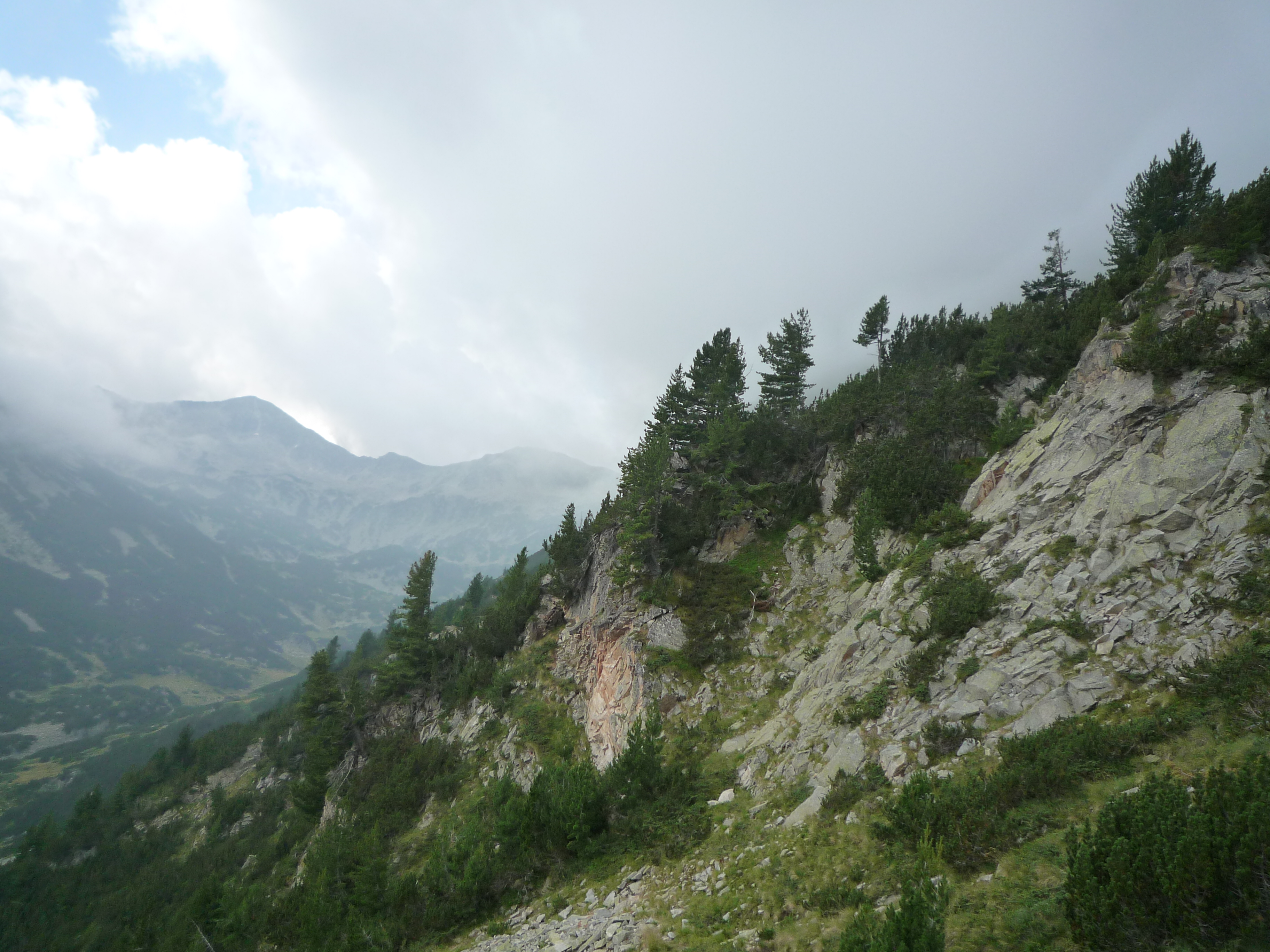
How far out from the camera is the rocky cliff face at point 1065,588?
11781mm

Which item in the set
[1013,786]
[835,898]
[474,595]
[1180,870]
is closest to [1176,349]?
[1013,786]

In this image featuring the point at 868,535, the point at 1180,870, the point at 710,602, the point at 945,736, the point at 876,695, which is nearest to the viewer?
the point at 1180,870

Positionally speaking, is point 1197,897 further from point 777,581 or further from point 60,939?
point 60,939

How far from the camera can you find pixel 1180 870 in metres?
5.70

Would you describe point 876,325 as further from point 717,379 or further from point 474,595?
point 474,595

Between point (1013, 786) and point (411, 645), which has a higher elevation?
point (411, 645)

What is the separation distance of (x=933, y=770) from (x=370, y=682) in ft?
269

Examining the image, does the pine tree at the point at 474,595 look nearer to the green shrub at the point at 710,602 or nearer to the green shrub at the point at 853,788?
the green shrub at the point at 710,602

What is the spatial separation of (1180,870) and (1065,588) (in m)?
10.4

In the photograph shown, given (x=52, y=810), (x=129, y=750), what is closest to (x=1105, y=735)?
(x=52, y=810)

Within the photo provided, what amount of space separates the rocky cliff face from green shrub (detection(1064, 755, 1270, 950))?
534cm

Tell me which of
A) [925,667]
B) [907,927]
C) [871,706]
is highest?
[925,667]

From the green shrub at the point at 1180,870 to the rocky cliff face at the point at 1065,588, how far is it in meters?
5.34

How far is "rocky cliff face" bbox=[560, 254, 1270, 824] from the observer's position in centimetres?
1178
